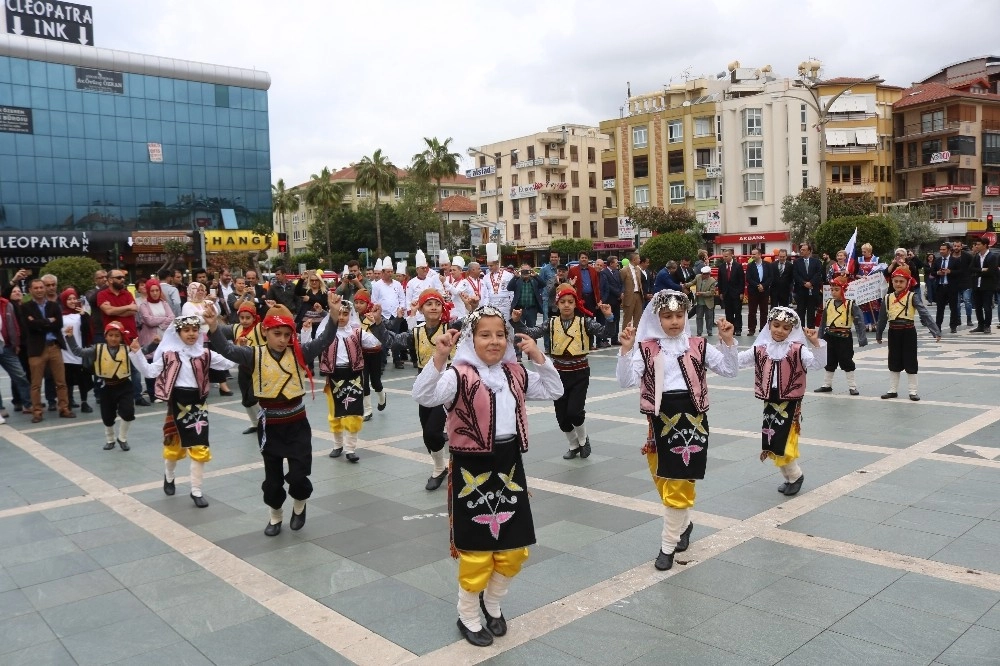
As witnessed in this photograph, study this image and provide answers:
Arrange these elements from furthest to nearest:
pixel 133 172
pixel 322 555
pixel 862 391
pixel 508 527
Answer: pixel 133 172 < pixel 862 391 < pixel 322 555 < pixel 508 527

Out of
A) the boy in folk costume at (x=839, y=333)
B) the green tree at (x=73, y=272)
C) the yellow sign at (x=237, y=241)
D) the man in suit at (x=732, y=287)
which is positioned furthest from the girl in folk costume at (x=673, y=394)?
the yellow sign at (x=237, y=241)

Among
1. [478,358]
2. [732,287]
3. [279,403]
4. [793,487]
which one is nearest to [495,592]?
[478,358]

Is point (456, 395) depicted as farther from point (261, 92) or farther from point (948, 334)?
point (261, 92)

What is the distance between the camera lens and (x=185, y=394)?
729 centimetres

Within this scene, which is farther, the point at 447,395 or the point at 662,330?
the point at 662,330

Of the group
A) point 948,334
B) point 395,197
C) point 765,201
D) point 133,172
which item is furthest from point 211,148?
point 948,334

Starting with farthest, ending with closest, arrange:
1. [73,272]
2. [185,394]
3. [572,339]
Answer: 1. [73,272]
2. [572,339]
3. [185,394]

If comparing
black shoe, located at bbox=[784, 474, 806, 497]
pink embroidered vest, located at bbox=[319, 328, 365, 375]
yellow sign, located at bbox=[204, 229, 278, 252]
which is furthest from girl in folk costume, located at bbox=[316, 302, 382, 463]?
yellow sign, located at bbox=[204, 229, 278, 252]

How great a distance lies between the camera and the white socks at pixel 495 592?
436 centimetres

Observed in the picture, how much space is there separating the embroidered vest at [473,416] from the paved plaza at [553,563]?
1.04 metres

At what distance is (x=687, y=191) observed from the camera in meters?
63.1

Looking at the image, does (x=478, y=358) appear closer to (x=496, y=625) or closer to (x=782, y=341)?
(x=496, y=625)

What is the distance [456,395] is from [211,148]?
62.1 m

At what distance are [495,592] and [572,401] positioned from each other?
391cm
